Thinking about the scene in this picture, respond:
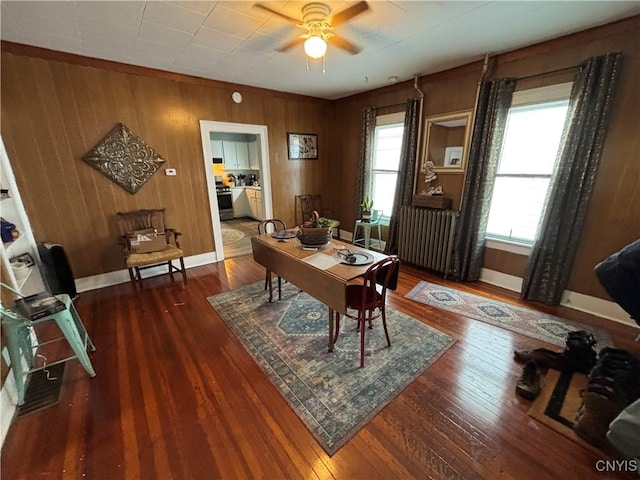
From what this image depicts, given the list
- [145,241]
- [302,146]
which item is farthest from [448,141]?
[145,241]

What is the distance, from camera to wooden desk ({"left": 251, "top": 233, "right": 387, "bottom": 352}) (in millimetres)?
1782

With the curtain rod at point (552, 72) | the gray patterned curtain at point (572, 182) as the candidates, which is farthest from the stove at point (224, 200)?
the gray patterned curtain at point (572, 182)

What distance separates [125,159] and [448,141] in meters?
3.97

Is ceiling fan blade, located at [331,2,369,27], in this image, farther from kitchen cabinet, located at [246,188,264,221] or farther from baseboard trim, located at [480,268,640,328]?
kitchen cabinet, located at [246,188,264,221]

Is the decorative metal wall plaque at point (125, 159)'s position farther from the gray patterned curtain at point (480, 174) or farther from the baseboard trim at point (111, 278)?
the gray patterned curtain at point (480, 174)

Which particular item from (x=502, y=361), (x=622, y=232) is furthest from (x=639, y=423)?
(x=622, y=232)

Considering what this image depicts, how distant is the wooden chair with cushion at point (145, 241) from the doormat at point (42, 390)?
1.17 m

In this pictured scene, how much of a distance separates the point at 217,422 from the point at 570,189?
3.42 m

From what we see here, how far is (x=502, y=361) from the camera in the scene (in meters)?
1.92

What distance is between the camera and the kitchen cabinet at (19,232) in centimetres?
231

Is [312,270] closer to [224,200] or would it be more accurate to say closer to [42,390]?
[42,390]

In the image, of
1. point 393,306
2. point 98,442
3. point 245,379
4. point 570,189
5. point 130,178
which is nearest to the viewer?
point 98,442

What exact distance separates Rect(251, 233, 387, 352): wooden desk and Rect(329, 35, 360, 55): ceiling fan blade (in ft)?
5.90

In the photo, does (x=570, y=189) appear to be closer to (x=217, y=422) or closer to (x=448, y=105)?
(x=448, y=105)
